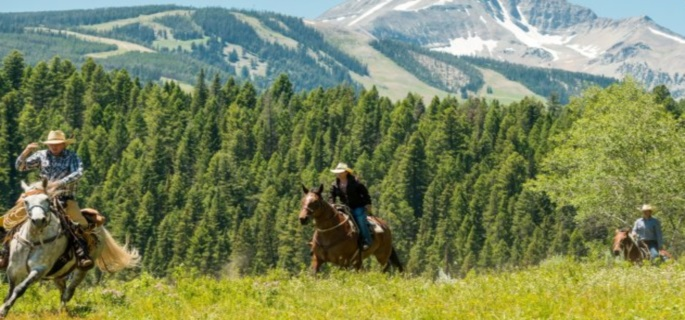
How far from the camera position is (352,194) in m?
23.0

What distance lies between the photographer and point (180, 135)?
188875 mm

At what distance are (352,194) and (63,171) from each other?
8757mm

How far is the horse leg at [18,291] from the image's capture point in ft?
47.3

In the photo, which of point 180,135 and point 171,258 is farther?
point 180,135

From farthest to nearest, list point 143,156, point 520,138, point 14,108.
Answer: point 520,138
point 143,156
point 14,108

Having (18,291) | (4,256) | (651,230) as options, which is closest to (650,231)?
(651,230)

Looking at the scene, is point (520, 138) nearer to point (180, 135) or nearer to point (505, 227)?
point (505, 227)

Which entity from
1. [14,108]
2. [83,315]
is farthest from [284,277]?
[14,108]

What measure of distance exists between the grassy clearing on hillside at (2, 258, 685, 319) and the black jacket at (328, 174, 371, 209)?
4.13 metres

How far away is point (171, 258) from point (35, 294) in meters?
134

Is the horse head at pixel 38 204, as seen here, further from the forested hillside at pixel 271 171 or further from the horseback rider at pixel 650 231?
the forested hillside at pixel 271 171

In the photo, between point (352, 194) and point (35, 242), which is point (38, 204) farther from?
point (352, 194)

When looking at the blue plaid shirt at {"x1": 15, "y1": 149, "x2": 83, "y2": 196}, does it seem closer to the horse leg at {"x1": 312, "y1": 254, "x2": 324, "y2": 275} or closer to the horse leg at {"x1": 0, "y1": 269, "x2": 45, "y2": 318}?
the horse leg at {"x1": 0, "y1": 269, "x2": 45, "y2": 318}

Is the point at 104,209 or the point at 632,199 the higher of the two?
the point at 632,199
